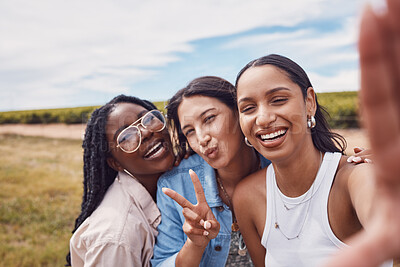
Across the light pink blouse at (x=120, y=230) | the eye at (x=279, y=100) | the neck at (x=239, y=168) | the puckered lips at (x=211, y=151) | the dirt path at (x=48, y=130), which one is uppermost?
A: the eye at (x=279, y=100)

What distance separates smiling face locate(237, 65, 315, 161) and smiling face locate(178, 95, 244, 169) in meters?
0.41

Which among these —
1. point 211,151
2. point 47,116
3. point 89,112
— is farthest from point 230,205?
point 47,116

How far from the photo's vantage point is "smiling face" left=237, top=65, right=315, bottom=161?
2.25m

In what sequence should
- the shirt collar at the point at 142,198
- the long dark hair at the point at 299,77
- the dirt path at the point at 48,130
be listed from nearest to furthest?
the long dark hair at the point at 299,77 → the shirt collar at the point at 142,198 → the dirt path at the point at 48,130

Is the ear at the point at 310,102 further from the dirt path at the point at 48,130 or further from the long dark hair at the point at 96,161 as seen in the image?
the dirt path at the point at 48,130

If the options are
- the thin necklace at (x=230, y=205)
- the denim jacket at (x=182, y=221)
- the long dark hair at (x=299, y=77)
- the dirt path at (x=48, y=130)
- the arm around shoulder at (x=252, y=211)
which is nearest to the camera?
the long dark hair at (x=299, y=77)

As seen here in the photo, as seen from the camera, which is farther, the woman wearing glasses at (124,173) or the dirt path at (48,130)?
the dirt path at (48,130)

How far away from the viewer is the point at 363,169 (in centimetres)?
214

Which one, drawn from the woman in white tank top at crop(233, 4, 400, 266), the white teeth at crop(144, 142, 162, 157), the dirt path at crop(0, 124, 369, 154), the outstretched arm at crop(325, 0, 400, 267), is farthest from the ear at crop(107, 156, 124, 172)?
the dirt path at crop(0, 124, 369, 154)

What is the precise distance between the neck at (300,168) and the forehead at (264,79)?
0.48 meters

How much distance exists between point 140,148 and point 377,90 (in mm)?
2526

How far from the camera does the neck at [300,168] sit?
8.01 ft

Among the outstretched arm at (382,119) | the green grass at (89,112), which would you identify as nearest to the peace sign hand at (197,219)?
the outstretched arm at (382,119)

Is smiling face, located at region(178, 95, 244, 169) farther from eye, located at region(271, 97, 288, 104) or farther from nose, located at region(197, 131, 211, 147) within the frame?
eye, located at region(271, 97, 288, 104)
